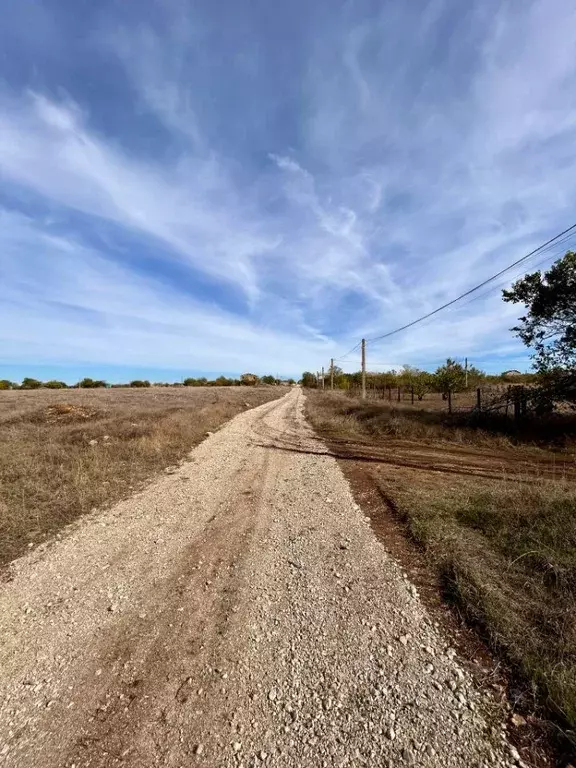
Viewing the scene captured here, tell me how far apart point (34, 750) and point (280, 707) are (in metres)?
1.59

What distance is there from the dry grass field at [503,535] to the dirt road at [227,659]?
22.3 inches

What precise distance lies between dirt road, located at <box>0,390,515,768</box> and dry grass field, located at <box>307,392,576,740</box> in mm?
567

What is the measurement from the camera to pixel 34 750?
2.26 m

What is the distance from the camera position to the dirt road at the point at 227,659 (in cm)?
Answer: 227

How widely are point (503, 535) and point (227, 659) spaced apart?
4112 millimetres

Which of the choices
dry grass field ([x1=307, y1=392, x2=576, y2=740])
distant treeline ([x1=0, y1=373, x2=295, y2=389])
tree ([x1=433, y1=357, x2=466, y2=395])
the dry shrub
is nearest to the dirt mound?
dry grass field ([x1=307, y1=392, x2=576, y2=740])

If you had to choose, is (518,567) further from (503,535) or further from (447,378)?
(447,378)

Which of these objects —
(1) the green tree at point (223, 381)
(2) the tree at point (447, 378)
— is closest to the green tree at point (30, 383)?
(1) the green tree at point (223, 381)

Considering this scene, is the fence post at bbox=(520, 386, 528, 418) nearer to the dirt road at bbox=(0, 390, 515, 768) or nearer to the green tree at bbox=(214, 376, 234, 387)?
the dirt road at bbox=(0, 390, 515, 768)

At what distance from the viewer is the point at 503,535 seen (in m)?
5.02

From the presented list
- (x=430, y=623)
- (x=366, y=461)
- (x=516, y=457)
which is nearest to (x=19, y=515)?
(x=430, y=623)

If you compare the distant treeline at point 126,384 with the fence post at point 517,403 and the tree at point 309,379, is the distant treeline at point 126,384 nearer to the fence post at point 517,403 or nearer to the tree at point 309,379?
the tree at point 309,379

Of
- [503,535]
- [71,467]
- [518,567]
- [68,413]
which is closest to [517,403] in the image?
[503,535]

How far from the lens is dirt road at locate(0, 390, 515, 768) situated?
2268mm
